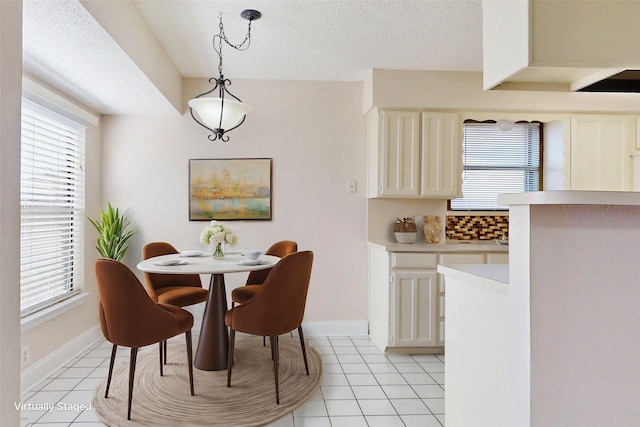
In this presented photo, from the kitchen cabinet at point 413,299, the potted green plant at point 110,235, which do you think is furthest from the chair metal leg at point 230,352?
the potted green plant at point 110,235

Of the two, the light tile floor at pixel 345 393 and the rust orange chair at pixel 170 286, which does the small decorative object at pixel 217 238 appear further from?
the light tile floor at pixel 345 393

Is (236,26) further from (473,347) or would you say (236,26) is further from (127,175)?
(473,347)

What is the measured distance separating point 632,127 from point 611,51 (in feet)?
8.83

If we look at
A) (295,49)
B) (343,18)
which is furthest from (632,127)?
(295,49)

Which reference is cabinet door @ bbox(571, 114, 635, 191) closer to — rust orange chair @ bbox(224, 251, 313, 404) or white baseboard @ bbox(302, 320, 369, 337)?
white baseboard @ bbox(302, 320, 369, 337)

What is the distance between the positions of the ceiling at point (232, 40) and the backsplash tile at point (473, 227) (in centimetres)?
143

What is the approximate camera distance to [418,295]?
10.2 feet

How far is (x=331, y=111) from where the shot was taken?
3678 mm

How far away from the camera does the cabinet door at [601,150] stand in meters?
3.39

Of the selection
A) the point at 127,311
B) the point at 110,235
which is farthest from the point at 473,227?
the point at 110,235

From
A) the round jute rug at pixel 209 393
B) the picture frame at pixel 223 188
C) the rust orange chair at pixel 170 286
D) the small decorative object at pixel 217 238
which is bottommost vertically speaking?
the round jute rug at pixel 209 393

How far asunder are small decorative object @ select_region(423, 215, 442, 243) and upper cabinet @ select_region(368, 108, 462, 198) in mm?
310

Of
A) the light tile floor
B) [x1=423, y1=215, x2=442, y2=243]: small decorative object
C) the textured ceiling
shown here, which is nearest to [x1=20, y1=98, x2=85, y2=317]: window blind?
the light tile floor

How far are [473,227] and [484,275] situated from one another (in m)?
2.47
